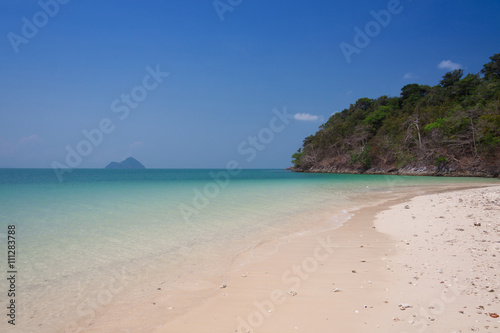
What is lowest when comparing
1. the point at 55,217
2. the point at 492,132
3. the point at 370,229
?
the point at 370,229

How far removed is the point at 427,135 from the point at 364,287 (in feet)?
176

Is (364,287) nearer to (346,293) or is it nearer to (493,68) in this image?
(346,293)

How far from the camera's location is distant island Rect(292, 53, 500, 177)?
3812 cm

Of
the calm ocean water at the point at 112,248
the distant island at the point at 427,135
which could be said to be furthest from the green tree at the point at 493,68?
the calm ocean water at the point at 112,248

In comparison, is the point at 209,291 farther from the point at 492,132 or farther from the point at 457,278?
the point at 492,132

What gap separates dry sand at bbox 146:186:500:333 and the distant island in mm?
42287

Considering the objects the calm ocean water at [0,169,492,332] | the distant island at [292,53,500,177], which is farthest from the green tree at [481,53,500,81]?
the calm ocean water at [0,169,492,332]

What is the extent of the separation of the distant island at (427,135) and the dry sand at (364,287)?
42287mm

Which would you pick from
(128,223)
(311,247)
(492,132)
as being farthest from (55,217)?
(492,132)

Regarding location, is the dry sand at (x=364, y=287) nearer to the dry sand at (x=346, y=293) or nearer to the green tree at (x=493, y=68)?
the dry sand at (x=346, y=293)

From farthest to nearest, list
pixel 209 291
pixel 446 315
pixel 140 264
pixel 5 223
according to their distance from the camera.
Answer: pixel 5 223 < pixel 140 264 < pixel 209 291 < pixel 446 315

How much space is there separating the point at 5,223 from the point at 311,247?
1101 centimetres

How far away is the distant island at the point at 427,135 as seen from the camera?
125 feet

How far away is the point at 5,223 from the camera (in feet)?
30.5
